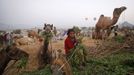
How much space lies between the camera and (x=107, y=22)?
695 inches

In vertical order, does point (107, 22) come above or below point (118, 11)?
below

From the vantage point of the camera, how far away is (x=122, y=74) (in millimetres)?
6672

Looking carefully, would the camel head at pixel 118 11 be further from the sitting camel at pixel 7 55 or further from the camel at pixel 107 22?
the sitting camel at pixel 7 55

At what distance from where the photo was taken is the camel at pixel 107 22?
53.0ft

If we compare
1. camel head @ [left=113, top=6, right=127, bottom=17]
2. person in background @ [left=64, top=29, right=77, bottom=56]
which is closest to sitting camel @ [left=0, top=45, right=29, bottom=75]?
person in background @ [left=64, top=29, right=77, bottom=56]

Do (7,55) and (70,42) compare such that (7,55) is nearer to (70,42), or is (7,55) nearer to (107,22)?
(70,42)

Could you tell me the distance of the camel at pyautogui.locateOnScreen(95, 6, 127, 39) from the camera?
53.0ft

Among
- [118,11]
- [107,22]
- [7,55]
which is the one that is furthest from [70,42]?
[107,22]

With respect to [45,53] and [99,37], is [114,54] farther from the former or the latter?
[99,37]

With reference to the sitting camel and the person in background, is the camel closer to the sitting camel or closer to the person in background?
the person in background

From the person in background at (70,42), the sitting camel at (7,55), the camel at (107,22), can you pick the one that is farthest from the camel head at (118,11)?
the sitting camel at (7,55)

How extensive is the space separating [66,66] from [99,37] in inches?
538

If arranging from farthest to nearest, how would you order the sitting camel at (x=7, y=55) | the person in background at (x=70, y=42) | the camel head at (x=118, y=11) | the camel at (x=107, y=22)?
the camel at (x=107, y=22) → the camel head at (x=118, y=11) → the person in background at (x=70, y=42) → the sitting camel at (x=7, y=55)

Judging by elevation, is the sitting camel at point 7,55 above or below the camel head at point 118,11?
below
